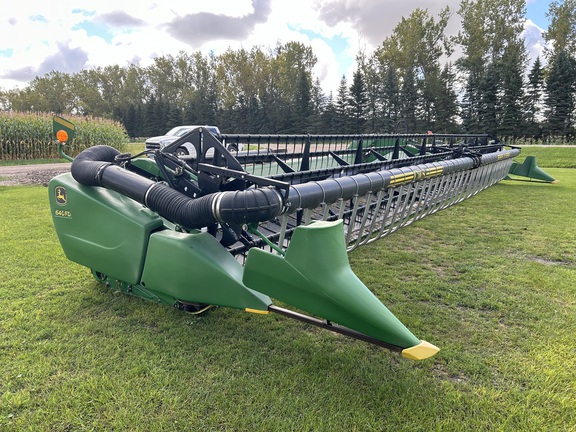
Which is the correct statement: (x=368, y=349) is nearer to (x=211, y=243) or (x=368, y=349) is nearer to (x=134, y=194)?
(x=211, y=243)

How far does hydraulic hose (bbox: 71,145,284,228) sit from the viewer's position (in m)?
2.39

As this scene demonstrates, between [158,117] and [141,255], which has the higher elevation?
[158,117]

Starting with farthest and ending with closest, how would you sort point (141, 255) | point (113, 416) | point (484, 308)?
1. point (484, 308)
2. point (141, 255)
3. point (113, 416)

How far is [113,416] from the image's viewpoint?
2.00 metres

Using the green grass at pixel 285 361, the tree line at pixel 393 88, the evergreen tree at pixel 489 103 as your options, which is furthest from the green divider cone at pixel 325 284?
the evergreen tree at pixel 489 103

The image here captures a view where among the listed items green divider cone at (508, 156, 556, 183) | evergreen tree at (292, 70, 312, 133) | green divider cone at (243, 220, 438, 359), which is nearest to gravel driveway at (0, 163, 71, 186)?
green divider cone at (243, 220, 438, 359)

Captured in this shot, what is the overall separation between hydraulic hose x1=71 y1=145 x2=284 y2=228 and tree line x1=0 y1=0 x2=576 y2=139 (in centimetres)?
2404

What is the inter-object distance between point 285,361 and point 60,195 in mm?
2466

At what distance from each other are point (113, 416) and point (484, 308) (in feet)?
9.97

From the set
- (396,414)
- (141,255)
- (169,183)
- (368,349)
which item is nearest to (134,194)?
(169,183)

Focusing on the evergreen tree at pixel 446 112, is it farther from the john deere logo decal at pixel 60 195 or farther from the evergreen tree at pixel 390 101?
the john deere logo decal at pixel 60 195

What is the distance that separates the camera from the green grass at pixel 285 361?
2021 millimetres

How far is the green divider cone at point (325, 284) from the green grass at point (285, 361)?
1.31 feet

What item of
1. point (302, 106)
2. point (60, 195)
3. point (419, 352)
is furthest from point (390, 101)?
point (419, 352)
